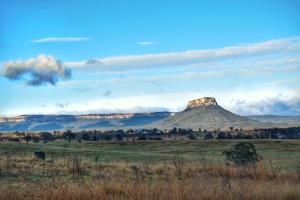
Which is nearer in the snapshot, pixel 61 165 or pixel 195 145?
pixel 61 165

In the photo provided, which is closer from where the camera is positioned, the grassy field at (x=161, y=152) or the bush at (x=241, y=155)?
the bush at (x=241, y=155)

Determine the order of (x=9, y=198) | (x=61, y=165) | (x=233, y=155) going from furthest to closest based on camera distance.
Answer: (x=233, y=155), (x=61, y=165), (x=9, y=198)

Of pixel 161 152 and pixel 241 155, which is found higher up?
pixel 241 155

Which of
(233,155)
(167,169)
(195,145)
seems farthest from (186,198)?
(195,145)

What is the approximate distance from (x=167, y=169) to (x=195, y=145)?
197ft

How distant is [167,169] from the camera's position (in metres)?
29.6

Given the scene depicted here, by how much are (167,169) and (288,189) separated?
14.5 metres

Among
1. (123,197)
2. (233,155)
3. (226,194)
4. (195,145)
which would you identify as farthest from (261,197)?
(195,145)

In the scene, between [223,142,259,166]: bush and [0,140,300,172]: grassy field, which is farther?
[0,140,300,172]: grassy field

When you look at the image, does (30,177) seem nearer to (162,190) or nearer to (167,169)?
(167,169)

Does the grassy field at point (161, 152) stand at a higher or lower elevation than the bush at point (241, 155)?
lower

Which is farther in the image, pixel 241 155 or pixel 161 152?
pixel 161 152

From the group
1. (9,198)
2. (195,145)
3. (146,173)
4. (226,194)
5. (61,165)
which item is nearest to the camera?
(9,198)

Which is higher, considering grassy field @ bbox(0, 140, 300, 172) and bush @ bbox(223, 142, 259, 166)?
bush @ bbox(223, 142, 259, 166)
